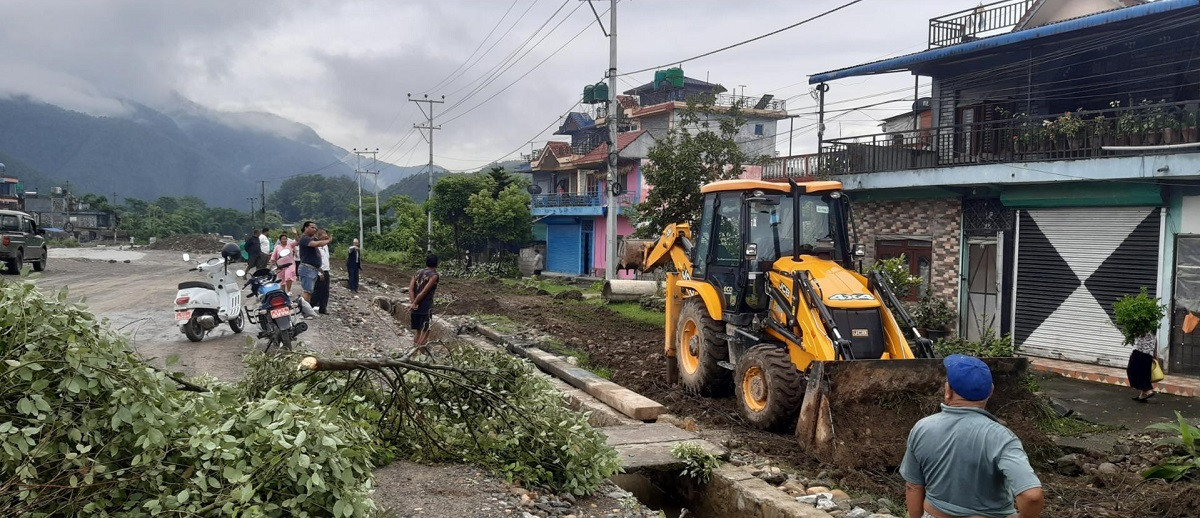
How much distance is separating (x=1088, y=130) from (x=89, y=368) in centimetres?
1382

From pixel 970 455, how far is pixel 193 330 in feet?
32.5

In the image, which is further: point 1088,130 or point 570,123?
point 570,123

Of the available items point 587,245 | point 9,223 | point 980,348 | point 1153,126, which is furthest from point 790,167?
point 587,245

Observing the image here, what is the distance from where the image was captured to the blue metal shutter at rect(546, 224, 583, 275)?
135ft

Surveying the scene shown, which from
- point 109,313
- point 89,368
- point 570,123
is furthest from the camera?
point 570,123

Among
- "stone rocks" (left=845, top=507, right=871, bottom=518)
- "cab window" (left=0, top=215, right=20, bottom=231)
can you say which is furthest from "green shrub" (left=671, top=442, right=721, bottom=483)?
"cab window" (left=0, top=215, right=20, bottom=231)

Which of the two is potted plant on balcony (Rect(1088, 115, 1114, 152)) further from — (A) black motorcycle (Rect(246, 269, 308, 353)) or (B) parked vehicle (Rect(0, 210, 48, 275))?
(B) parked vehicle (Rect(0, 210, 48, 275))

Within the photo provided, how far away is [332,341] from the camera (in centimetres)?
1221

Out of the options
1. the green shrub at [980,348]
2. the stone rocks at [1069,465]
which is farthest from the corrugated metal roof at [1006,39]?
the stone rocks at [1069,465]

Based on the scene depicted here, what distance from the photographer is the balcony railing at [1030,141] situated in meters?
12.1

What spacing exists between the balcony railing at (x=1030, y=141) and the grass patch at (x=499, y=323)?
7337 millimetres

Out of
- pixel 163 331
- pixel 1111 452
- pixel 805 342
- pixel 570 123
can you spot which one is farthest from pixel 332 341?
pixel 570 123

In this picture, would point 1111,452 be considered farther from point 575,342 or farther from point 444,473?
point 575,342

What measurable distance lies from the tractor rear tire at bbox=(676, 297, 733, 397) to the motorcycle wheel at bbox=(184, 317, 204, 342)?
6.23m
